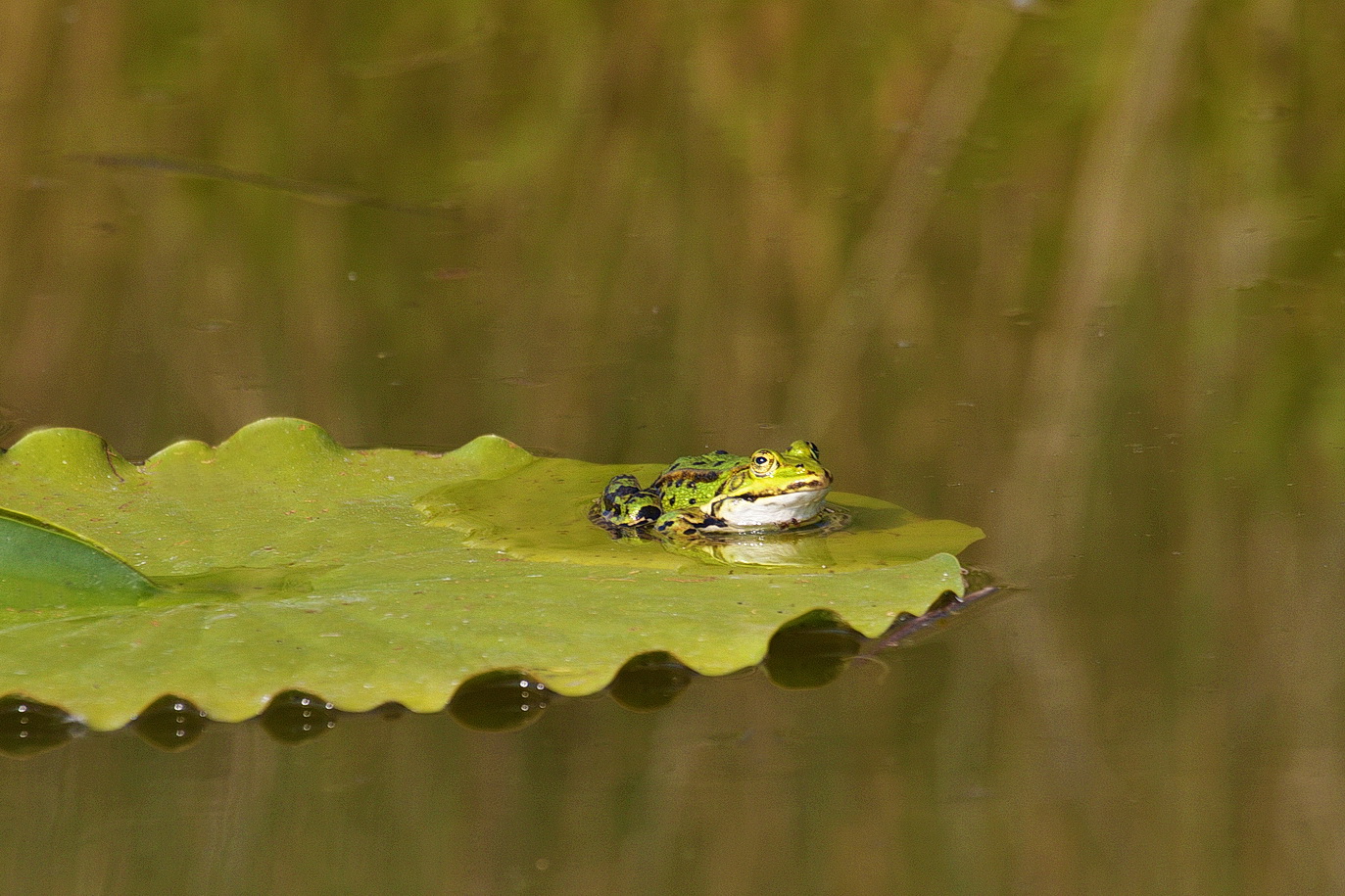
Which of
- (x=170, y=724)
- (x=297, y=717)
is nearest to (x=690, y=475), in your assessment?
(x=297, y=717)

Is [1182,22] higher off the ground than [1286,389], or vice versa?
[1182,22]

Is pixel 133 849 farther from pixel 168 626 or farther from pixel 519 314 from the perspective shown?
pixel 519 314

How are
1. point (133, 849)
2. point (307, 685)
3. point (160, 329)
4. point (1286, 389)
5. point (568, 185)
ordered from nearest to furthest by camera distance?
point (133, 849), point (307, 685), point (1286, 389), point (160, 329), point (568, 185)

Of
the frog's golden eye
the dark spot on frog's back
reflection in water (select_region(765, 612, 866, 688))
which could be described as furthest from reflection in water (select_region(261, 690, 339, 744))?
the frog's golden eye

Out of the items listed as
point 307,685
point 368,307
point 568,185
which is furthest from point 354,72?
point 307,685

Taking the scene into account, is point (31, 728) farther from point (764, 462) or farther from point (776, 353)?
point (776, 353)

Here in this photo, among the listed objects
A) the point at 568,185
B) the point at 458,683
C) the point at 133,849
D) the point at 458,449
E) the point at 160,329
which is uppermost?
the point at 568,185
